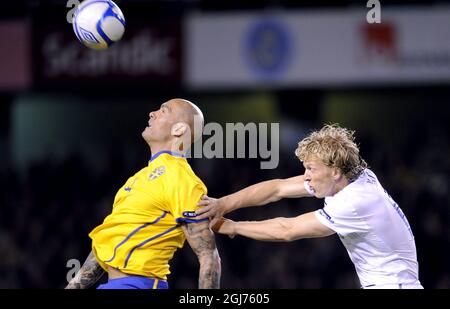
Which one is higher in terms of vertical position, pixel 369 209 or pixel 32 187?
pixel 32 187

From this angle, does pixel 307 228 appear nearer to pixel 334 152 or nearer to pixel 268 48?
pixel 334 152

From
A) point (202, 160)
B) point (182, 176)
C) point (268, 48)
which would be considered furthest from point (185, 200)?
point (202, 160)

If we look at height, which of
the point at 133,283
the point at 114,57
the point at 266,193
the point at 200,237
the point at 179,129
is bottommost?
the point at 133,283

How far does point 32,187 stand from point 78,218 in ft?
4.37

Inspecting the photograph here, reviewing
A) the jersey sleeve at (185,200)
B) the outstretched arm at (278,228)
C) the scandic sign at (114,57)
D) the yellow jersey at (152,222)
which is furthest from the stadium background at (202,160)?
the jersey sleeve at (185,200)

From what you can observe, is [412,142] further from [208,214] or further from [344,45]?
[208,214]

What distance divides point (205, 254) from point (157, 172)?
59 centimetres

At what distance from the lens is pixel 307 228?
564cm

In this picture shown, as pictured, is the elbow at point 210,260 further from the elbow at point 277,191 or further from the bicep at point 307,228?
the elbow at point 277,191

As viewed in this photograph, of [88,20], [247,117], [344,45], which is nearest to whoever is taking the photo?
[88,20]

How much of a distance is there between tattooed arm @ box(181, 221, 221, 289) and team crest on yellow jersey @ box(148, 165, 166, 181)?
1.15 feet
